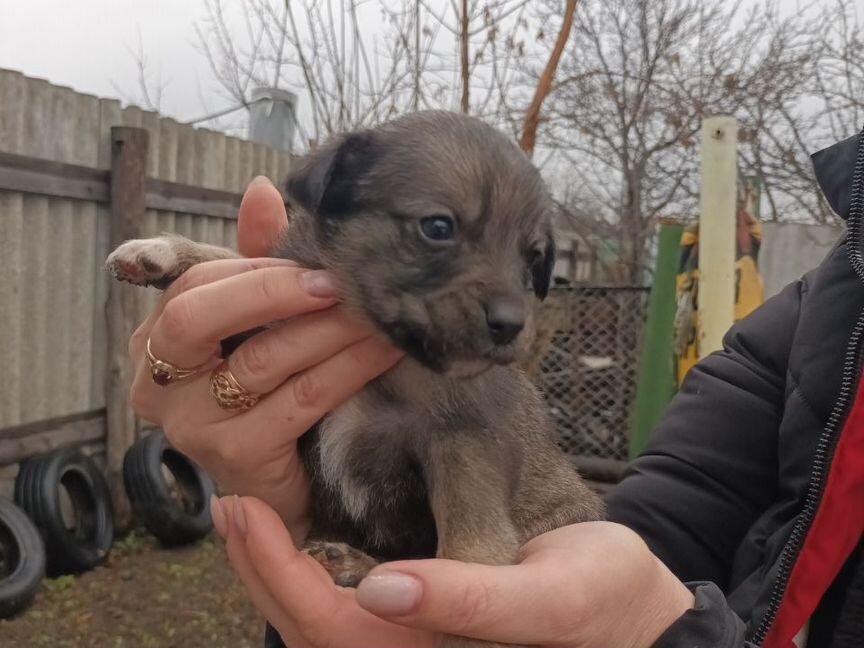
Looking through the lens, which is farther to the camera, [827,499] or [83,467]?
[83,467]

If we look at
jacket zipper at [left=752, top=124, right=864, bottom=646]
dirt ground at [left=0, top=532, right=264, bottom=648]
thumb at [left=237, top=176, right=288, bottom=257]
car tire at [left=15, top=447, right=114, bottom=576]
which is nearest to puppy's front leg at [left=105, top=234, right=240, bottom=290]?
thumb at [left=237, top=176, right=288, bottom=257]

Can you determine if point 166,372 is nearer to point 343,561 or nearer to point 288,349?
point 288,349

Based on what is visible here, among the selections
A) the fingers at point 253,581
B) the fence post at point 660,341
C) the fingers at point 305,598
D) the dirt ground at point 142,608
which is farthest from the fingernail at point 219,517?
the dirt ground at point 142,608

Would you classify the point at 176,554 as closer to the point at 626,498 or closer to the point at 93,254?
the point at 93,254

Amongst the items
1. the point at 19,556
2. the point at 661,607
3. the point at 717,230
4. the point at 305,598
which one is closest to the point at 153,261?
the point at 305,598

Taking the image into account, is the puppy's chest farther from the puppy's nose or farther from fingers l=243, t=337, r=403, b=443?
the puppy's nose

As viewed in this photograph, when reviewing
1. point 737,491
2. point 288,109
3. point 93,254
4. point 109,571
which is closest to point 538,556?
point 737,491

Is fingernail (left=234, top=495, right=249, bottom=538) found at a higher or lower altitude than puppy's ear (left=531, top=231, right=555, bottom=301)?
lower
